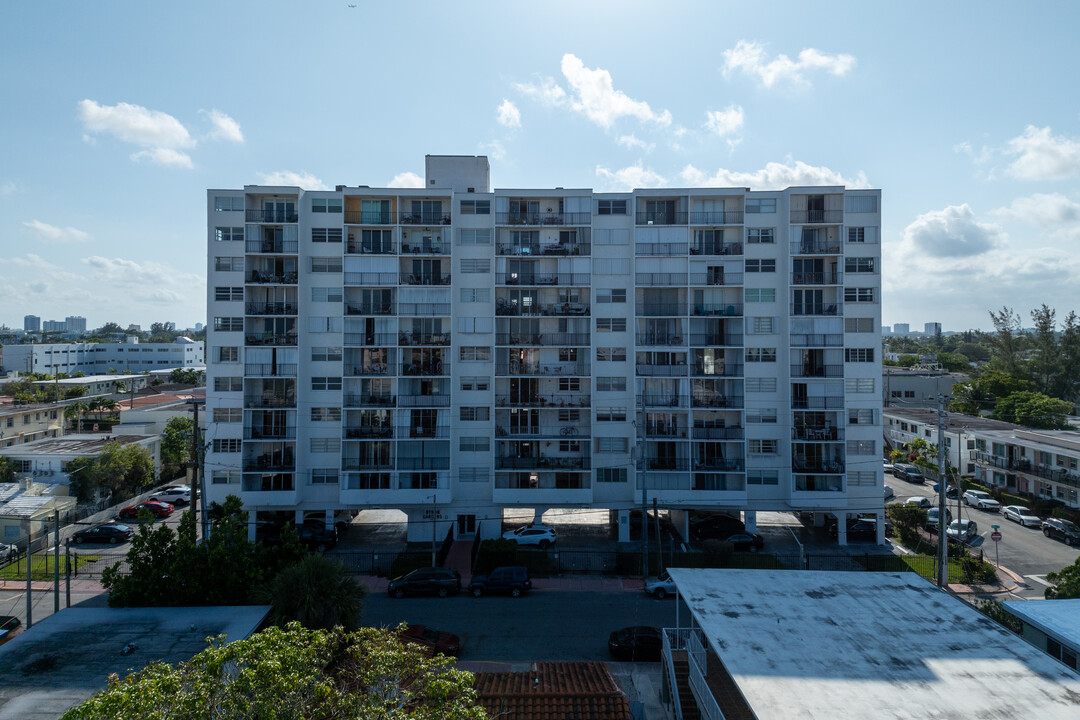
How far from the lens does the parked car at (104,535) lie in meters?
40.5

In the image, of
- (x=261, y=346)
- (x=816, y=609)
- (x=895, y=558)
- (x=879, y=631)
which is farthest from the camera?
(x=261, y=346)

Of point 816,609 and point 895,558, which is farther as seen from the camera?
point 895,558

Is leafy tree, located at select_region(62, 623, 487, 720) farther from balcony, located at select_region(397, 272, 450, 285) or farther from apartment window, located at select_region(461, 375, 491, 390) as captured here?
balcony, located at select_region(397, 272, 450, 285)

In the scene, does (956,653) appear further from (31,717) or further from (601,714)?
(31,717)

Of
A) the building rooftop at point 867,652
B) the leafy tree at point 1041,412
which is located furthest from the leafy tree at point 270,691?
the leafy tree at point 1041,412

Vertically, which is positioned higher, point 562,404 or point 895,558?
point 562,404

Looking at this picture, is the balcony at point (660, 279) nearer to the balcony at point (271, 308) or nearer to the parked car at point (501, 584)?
the parked car at point (501, 584)

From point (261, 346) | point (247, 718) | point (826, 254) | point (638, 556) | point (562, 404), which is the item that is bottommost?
point (638, 556)

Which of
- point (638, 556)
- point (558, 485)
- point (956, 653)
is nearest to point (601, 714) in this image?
point (956, 653)

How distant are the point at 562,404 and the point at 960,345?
695 feet

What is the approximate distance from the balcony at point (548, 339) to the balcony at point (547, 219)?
308 inches

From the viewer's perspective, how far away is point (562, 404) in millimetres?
41812

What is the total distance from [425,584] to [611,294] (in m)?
22.6

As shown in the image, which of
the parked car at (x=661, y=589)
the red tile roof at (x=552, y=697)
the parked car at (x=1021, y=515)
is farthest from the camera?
the parked car at (x=1021, y=515)
